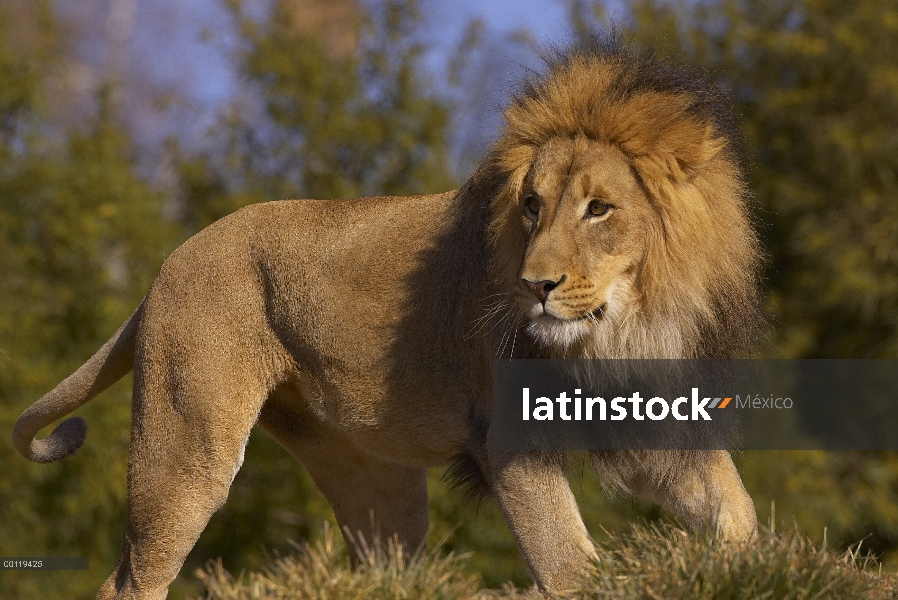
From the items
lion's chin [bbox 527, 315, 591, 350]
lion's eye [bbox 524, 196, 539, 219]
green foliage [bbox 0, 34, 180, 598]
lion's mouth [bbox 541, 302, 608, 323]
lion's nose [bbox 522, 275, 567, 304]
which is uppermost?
lion's eye [bbox 524, 196, 539, 219]

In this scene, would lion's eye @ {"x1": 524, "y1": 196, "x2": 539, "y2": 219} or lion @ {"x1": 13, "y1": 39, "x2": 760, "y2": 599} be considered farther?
lion's eye @ {"x1": 524, "y1": 196, "x2": 539, "y2": 219}

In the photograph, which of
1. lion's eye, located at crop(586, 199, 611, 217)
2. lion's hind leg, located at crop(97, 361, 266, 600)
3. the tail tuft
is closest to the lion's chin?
lion's eye, located at crop(586, 199, 611, 217)

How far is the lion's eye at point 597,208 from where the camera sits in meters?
3.75

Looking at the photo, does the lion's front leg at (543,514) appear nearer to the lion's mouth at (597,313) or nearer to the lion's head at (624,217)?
the lion's head at (624,217)

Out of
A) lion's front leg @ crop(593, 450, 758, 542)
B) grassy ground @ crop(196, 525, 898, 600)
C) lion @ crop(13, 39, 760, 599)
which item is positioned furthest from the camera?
lion's front leg @ crop(593, 450, 758, 542)

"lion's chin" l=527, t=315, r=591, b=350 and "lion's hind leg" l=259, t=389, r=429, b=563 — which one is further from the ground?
"lion's chin" l=527, t=315, r=591, b=350

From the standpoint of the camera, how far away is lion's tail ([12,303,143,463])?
535 centimetres

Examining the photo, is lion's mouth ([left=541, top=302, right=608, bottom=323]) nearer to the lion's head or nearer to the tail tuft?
the lion's head

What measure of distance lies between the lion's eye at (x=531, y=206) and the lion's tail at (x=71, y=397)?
7.03 feet

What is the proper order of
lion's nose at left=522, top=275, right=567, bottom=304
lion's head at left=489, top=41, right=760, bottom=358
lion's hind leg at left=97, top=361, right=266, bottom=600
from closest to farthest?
lion's nose at left=522, top=275, right=567, bottom=304 < lion's head at left=489, top=41, right=760, bottom=358 < lion's hind leg at left=97, top=361, right=266, bottom=600

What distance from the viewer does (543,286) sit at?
3568 mm

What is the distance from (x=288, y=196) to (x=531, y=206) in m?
8.35

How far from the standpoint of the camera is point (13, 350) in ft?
37.4

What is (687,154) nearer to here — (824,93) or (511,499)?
(511,499)
